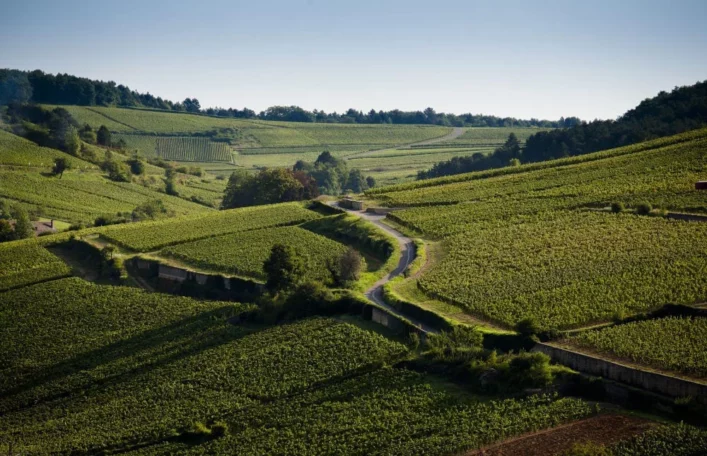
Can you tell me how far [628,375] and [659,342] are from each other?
10.6 ft

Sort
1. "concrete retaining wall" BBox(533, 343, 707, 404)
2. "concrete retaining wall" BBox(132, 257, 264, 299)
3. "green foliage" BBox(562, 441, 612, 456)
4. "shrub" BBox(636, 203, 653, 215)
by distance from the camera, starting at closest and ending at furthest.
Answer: "green foliage" BBox(562, 441, 612, 456) < "concrete retaining wall" BBox(533, 343, 707, 404) < "concrete retaining wall" BBox(132, 257, 264, 299) < "shrub" BBox(636, 203, 653, 215)

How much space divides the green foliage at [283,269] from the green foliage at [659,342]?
69.0ft

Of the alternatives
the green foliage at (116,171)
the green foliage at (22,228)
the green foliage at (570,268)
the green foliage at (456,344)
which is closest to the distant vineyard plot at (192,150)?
the green foliage at (116,171)

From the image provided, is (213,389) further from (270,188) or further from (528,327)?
(270,188)

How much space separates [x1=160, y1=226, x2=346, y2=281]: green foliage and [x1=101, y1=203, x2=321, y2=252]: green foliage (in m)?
1.58

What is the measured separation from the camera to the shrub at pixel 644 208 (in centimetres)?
6203

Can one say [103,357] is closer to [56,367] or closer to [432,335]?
[56,367]

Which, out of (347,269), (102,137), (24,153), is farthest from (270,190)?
(102,137)

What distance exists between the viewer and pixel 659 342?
3825 cm

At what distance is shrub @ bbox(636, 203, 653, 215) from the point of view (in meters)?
62.0

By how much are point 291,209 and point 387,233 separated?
608 inches

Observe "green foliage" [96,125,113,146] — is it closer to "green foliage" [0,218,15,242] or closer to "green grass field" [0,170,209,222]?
"green grass field" [0,170,209,222]

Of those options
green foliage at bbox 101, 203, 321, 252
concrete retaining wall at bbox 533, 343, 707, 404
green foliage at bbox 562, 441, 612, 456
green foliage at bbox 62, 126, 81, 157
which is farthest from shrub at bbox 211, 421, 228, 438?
green foliage at bbox 62, 126, 81, 157

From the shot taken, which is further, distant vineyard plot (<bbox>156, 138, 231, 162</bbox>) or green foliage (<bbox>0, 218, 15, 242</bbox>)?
distant vineyard plot (<bbox>156, 138, 231, 162</bbox>)
